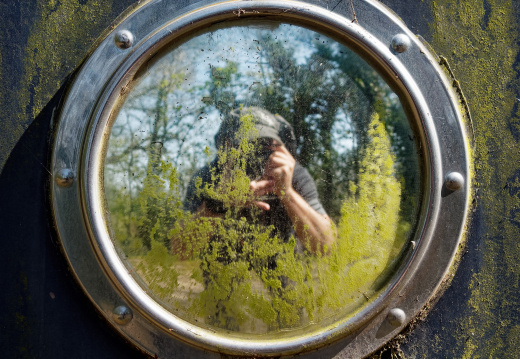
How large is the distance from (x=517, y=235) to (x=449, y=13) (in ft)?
1.48

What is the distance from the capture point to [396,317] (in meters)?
0.73

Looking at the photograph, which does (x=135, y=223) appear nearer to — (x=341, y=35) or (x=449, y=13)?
(x=341, y=35)

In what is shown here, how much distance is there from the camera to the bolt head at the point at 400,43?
744 mm

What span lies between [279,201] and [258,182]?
0.05 meters

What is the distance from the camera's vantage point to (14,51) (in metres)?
0.77

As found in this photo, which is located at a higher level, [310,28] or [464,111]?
[310,28]

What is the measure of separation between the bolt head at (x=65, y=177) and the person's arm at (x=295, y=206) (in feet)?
1.12

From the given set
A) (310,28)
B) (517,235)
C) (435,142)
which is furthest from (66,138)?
(517,235)

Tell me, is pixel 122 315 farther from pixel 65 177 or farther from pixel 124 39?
pixel 124 39

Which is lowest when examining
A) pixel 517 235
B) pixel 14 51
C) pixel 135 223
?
A: pixel 517 235

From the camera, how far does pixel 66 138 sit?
0.75 m

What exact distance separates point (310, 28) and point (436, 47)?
247mm

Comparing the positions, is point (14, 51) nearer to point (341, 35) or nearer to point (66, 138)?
point (66, 138)

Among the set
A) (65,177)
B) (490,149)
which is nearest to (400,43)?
(490,149)
